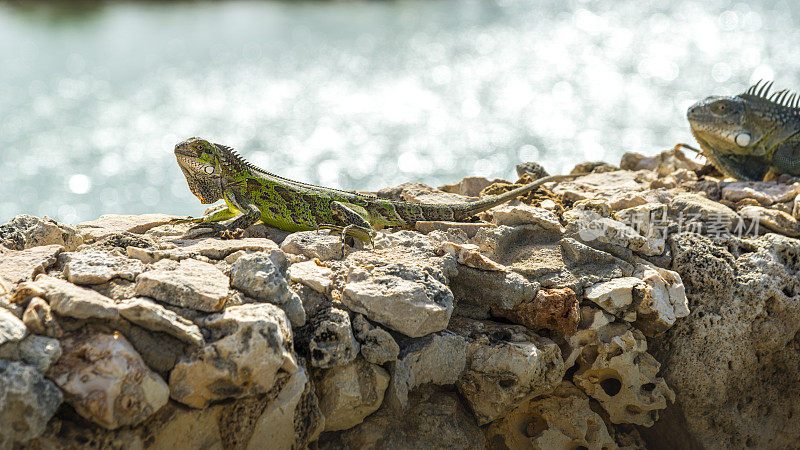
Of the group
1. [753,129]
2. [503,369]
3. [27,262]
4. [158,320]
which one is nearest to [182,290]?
[158,320]

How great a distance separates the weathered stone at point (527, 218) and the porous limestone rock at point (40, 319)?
2.18 meters

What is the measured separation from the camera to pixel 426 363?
267 cm

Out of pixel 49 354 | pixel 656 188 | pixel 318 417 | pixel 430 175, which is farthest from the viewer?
pixel 430 175

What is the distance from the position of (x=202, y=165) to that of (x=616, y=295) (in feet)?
7.40


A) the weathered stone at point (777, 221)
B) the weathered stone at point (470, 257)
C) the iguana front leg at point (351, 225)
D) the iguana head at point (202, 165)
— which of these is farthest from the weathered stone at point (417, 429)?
the weathered stone at point (777, 221)

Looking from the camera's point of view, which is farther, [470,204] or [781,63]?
[781,63]

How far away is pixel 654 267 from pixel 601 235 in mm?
304

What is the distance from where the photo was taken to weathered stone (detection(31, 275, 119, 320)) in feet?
7.02

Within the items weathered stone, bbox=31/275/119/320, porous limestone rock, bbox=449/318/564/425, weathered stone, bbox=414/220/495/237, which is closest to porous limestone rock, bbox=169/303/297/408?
weathered stone, bbox=31/275/119/320

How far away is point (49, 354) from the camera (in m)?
2.02

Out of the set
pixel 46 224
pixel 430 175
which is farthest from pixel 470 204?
pixel 430 175

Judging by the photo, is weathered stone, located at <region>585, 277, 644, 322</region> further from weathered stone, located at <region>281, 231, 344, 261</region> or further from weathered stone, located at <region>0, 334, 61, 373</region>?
weathered stone, located at <region>0, 334, 61, 373</region>

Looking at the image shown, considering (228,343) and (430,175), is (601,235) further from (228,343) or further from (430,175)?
(430,175)

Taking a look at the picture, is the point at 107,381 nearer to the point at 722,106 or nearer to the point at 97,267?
the point at 97,267
